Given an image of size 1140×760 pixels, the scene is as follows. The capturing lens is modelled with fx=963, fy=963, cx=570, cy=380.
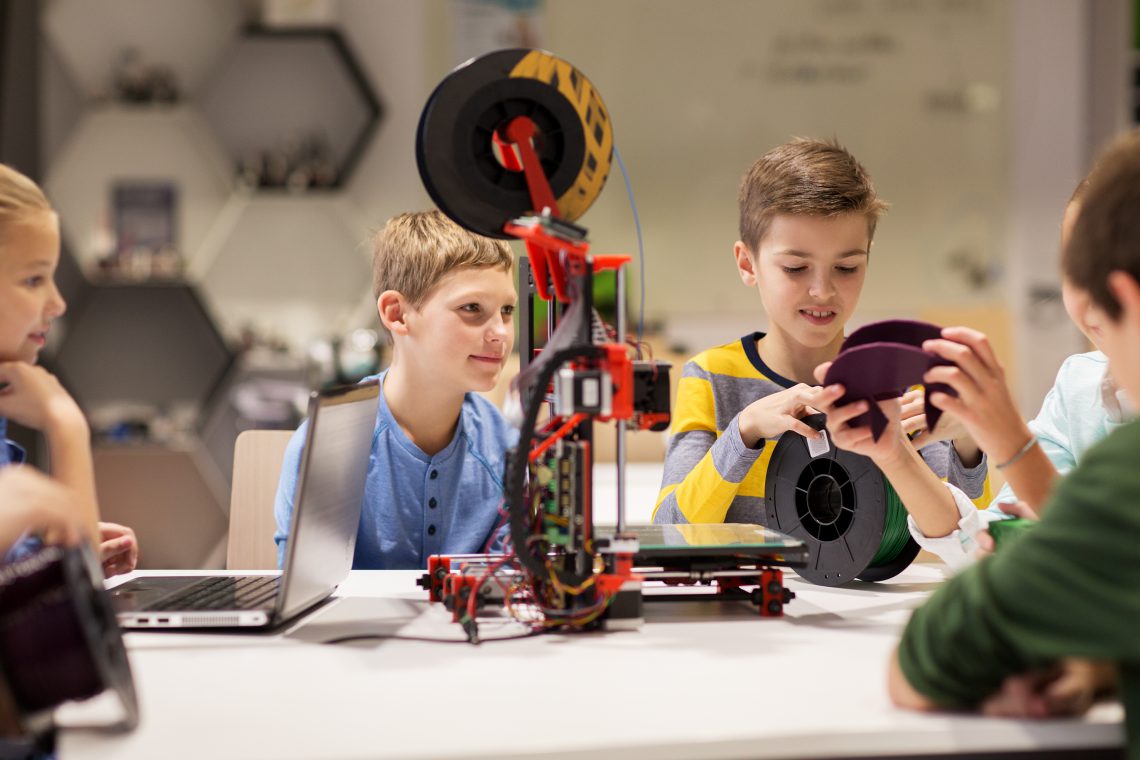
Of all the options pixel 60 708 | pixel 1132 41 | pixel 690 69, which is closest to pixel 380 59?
pixel 690 69

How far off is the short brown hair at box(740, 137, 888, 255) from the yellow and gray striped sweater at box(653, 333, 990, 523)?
25 cm

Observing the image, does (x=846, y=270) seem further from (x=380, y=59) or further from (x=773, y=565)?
(x=380, y=59)

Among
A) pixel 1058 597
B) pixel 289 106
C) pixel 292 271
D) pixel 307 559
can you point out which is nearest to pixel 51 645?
pixel 307 559

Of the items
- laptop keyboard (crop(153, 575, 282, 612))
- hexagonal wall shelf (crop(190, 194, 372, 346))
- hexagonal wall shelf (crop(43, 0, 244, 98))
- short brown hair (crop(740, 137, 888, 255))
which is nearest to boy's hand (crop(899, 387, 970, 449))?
short brown hair (crop(740, 137, 888, 255))

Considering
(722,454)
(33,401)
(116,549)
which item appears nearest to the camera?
(33,401)

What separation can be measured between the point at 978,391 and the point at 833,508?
366mm

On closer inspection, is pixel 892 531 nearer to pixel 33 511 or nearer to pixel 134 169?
pixel 33 511

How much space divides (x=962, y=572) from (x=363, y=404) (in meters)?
0.83

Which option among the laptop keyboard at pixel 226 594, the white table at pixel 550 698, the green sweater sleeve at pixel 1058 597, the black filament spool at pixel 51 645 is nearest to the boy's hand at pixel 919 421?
the white table at pixel 550 698

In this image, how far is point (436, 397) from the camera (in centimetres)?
188

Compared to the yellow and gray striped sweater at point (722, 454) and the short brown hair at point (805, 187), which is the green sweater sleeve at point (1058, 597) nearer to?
the yellow and gray striped sweater at point (722, 454)

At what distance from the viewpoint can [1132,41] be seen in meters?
4.32

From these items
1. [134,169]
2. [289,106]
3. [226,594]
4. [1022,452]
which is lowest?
[226,594]

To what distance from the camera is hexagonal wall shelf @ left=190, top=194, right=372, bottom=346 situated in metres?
4.17
